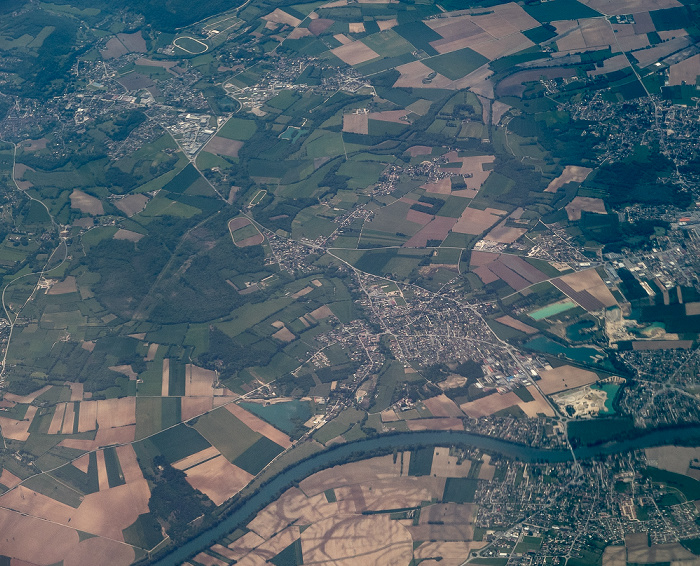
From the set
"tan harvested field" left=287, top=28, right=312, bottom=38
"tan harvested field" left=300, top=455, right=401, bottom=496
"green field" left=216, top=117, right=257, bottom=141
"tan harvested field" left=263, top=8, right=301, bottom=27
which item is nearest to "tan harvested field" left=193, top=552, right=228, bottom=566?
"tan harvested field" left=300, top=455, right=401, bottom=496

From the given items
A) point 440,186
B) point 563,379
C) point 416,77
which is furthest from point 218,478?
point 416,77

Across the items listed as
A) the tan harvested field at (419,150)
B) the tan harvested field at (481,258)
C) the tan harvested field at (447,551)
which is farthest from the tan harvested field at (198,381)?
the tan harvested field at (419,150)

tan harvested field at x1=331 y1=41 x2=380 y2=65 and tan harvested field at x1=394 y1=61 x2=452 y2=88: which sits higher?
tan harvested field at x1=331 y1=41 x2=380 y2=65

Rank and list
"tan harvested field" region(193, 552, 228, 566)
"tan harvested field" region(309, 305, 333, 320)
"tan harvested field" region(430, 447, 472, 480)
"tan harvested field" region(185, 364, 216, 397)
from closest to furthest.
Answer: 1. "tan harvested field" region(193, 552, 228, 566)
2. "tan harvested field" region(430, 447, 472, 480)
3. "tan harvested field" region(185, 364, 216, 397)
4. "tan harvested field" region(309, 305, 333, 320)

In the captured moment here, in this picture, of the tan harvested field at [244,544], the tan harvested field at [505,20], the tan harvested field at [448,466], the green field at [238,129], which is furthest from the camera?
the tan harvested field at [505,20]

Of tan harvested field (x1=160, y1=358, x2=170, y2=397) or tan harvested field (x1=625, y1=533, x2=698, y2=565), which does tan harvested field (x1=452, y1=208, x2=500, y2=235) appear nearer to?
tan harvested field (x1=160, y1=358, x2=170, y2=397)

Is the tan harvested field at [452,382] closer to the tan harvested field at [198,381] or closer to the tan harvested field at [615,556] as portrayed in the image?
the tan harvested field at [615,556]

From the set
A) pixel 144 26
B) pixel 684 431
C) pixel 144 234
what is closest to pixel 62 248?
pixel 144 234
